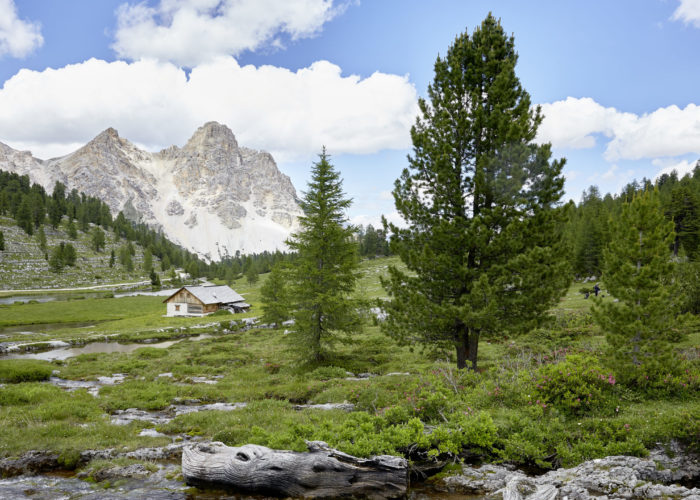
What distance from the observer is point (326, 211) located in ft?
80.5

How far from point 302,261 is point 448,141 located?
1289 centimetres

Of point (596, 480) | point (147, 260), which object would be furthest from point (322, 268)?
point (147, 260)

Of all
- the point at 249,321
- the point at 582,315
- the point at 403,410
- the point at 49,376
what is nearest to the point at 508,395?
the point at 403,410

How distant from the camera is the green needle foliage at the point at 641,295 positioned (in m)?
12.7

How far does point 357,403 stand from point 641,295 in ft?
37.5

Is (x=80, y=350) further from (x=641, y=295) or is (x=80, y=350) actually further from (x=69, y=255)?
(x=69, y=255)

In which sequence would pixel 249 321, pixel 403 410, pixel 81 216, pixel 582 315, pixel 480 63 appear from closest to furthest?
pixel 403 410
pixel 480 63
pixel 582 315
pixel 249 321
pixel 81 216

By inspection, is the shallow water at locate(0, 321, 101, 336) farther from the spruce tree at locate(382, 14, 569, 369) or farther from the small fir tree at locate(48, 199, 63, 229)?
the small fir tree at locate(48, 199, 63, 229)

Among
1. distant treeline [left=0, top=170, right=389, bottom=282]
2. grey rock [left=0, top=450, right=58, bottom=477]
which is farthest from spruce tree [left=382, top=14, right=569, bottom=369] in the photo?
distant treeline [left=0, top=170, right=389, bottom=282]

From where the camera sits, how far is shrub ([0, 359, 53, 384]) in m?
23.3

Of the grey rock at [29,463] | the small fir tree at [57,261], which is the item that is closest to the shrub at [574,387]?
the grey rock at [29,463]

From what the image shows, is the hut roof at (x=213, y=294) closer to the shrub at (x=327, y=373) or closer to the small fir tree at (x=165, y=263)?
the shrub at (x=327, y=373)

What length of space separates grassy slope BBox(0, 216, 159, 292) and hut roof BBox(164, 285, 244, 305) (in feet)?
264

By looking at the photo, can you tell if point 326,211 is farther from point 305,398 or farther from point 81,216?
point 81,216
